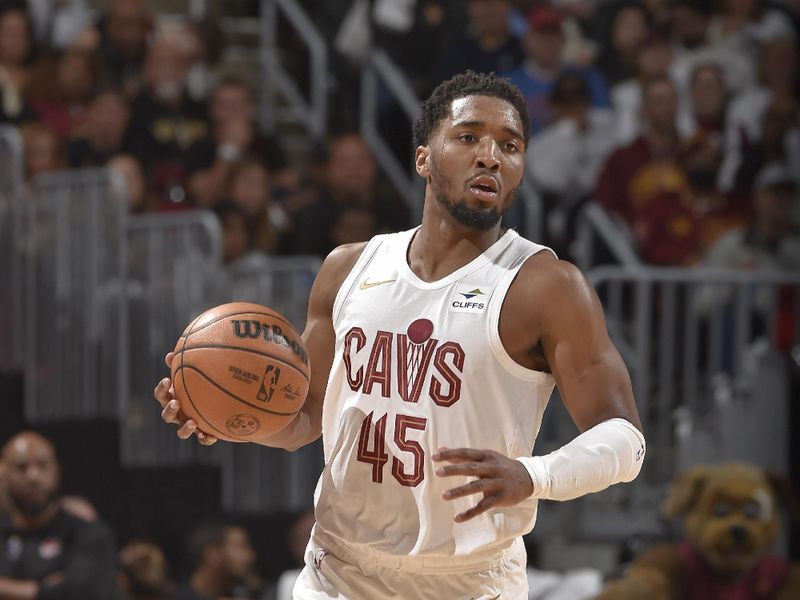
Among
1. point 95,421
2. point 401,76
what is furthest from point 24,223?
point 401,76

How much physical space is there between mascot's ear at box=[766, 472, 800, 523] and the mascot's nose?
42 cm

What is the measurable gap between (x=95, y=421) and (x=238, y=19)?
148 inches

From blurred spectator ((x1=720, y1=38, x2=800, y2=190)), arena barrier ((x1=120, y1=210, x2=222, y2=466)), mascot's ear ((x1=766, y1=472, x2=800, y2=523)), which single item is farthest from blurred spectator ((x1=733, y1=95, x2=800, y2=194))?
arena barrier ((x1=120, y1=210, x2=222, y2=466))

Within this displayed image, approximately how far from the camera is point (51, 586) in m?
6.35

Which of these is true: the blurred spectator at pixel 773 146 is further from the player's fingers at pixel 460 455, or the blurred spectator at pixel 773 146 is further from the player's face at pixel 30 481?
the player's fingers at pixel 460 455

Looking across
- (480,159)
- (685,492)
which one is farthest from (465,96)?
(685,492)

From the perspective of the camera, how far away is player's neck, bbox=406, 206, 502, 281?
3.54 meters

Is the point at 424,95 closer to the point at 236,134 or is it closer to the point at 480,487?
the point at 236,134

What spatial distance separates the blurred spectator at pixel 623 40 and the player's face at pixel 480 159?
19.8 feet

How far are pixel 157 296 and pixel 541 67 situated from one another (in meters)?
3.04

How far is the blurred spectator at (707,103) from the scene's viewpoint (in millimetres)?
9070

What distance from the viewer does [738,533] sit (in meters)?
6.76

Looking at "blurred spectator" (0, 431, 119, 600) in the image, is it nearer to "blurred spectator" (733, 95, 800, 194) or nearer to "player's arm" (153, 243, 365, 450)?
"player's arm" (153, 243, 365, 450)

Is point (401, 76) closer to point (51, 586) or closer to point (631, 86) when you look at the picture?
point (631, 86)
